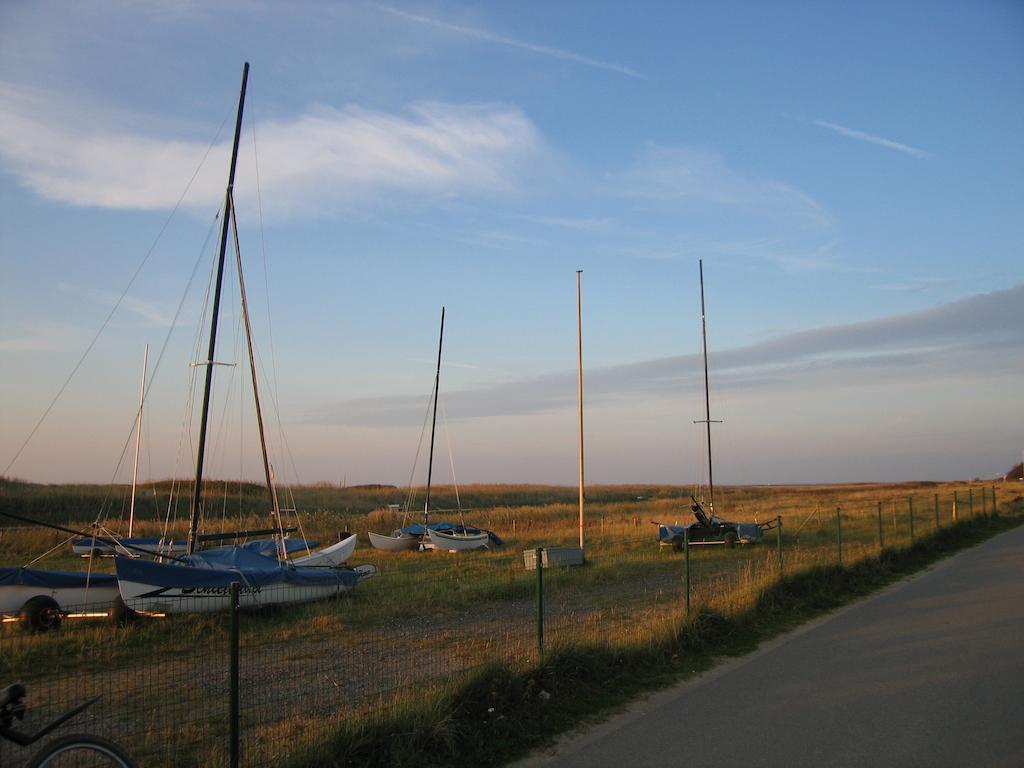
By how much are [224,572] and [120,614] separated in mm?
1673

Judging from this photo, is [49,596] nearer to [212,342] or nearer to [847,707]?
[212,342]

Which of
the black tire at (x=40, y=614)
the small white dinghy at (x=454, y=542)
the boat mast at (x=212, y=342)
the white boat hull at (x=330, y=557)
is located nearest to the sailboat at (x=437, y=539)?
the small white dinghy at (x=454, y=542)

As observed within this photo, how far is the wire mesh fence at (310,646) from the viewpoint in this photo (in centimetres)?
699

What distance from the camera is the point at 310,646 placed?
11547mm

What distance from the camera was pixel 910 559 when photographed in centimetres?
1939

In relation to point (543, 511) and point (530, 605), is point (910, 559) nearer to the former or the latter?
point (530, 605)

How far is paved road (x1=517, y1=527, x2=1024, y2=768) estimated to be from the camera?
609cm

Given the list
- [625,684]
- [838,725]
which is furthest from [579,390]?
[838,725]

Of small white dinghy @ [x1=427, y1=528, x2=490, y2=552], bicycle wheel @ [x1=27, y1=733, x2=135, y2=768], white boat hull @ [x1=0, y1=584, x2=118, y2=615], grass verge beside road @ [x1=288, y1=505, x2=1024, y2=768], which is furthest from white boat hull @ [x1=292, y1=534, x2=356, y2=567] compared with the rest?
bicycle wheel @ [x1=27, y1=733, x2=135, y2=768]

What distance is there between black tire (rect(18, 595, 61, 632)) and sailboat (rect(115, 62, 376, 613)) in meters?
1.14

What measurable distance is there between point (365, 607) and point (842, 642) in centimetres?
811

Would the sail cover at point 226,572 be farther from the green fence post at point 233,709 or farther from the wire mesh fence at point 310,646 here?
the green fence post at point 233,709

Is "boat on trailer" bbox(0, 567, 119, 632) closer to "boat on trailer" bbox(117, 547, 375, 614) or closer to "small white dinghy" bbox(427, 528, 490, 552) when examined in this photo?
"boat on trailer" bbox(117, 547, 375, 614)

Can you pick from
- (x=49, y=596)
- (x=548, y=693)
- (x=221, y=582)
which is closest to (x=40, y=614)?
(x=49, y=596)
